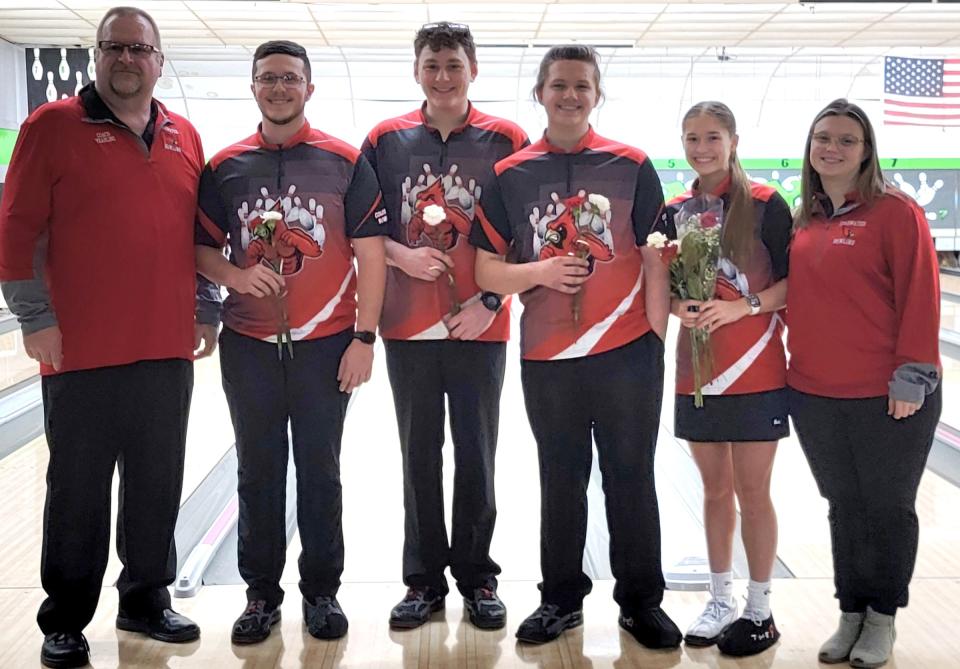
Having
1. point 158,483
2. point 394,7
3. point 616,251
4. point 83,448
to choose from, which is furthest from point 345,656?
point 394,7

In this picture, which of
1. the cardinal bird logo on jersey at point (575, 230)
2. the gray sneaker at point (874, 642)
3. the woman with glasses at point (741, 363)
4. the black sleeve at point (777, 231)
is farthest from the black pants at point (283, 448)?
the gray sneaker at point (874, 642)

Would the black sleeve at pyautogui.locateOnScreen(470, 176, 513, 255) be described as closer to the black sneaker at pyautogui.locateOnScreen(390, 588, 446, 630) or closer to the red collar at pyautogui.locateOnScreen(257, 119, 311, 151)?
the red collar at pyautogui.locateOnScreen(257, 119, 311, 151)

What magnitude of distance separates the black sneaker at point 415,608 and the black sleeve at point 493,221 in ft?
3.66

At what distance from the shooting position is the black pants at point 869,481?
108 inches

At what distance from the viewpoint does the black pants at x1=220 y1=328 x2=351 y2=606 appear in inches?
119

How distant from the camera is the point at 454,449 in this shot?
3156 millimetres

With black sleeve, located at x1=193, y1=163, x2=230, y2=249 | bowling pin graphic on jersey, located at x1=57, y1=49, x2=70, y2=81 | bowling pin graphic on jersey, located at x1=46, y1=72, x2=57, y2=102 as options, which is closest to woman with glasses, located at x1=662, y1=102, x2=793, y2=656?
black sleeve, located at x1=193, y1=163, x2=230, y2=249

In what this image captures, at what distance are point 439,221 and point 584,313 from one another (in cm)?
50

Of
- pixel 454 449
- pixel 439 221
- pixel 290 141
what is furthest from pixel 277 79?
pixel 454 449

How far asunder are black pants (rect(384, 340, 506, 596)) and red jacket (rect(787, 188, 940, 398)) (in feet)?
3.07

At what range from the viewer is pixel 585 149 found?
116 inches

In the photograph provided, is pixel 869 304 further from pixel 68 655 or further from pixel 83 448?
pixel 68 655

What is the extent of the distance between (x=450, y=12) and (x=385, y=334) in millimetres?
6249

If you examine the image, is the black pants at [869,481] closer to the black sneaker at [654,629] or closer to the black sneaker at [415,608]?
the black sneaker at [654,629]
